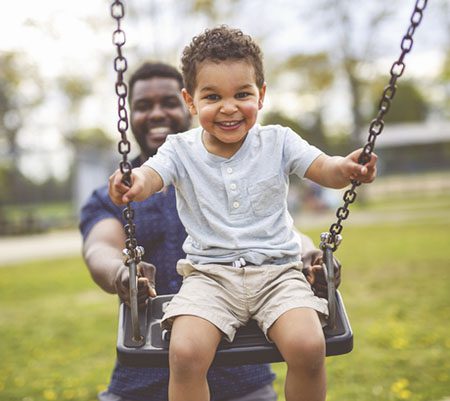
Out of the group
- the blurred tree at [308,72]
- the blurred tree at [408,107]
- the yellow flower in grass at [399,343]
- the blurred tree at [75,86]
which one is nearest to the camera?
the yellow flower in grass at [399,343]

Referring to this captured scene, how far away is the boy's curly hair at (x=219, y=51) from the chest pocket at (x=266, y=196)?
1.17 ft

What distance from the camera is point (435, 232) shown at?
14203 millimetres

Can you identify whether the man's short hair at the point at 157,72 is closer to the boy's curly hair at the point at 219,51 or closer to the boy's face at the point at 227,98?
the boy's curly hair at the point at 219,51

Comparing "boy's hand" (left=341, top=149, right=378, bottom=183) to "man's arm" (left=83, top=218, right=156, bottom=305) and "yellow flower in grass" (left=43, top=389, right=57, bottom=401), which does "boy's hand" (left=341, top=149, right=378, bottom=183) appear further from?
"yellow flower in grass" (left=43, top=389, right=57, bottom=401)

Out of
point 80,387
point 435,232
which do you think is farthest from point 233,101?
point 435,232

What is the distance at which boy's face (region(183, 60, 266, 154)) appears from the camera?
2254 millimetres

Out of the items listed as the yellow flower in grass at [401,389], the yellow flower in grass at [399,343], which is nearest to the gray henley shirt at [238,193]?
the yellow flower in grass at [401,389]

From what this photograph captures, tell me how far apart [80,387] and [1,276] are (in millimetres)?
8004

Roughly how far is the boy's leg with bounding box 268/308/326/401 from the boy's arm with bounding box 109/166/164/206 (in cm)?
64

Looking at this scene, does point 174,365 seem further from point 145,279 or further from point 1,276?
point 1,276

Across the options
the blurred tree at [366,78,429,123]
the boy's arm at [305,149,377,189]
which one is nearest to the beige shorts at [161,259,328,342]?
the boy's arm at [305,149,377,189]

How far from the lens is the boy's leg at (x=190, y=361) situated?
6.70ft

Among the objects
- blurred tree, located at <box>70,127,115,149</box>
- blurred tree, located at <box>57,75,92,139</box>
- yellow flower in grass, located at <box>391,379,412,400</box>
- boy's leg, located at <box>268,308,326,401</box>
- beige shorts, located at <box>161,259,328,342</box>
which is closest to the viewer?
boy's leg, located at <box>268,308,326,401</box>

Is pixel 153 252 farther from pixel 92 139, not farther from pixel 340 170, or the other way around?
pixel 92 139
